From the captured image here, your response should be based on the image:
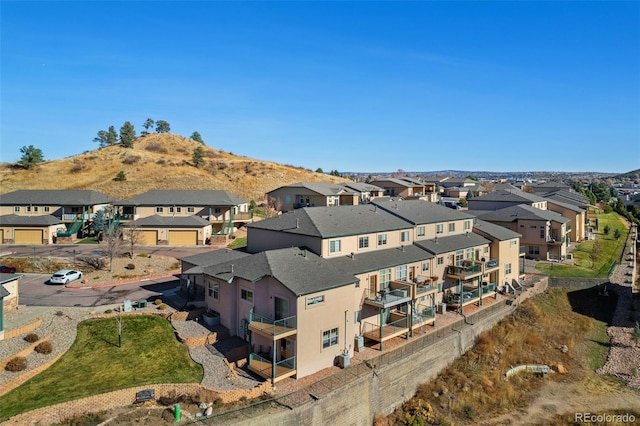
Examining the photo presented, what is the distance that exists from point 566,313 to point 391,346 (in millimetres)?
27249

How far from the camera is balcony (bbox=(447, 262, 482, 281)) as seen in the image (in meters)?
38.4

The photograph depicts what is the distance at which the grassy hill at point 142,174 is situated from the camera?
96375 mm

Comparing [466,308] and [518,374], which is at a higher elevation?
[466,308]

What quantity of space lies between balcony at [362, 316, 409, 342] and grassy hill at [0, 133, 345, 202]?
73.7 meters

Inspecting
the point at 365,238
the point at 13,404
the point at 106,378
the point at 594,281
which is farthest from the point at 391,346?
the point at 594,281

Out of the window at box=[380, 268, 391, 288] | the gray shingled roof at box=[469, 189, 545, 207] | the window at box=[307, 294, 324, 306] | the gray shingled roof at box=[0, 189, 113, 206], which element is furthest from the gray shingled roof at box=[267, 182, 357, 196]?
the window at box=[307, 294, 324, 306]

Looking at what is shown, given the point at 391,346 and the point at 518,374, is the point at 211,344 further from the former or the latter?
the point at 518,374

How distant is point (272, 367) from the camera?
2411 cm

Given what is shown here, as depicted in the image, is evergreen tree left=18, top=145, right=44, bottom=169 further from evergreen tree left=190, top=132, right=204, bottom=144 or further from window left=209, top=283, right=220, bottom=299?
window left=209, top=283, right=220, bottom=299

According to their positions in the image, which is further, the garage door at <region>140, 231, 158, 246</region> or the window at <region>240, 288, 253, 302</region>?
the garage door at <region>140, 231, 158, 246</region>

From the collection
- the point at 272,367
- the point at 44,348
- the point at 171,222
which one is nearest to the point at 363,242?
the point at 272,367

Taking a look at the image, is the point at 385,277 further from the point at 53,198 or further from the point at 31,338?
the point at 53,198

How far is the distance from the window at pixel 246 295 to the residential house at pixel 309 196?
46538 millimetres

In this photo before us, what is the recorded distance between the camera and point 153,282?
1636 inches
